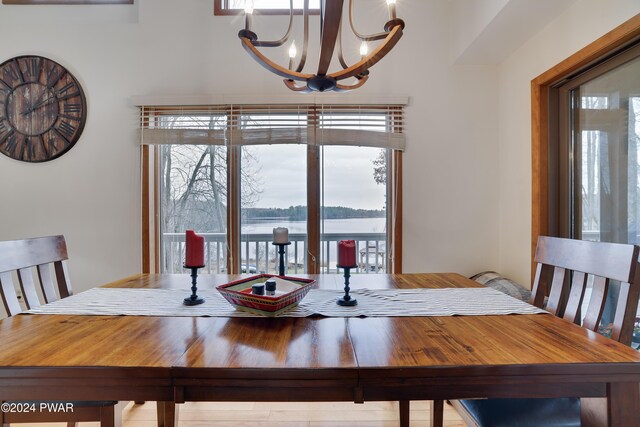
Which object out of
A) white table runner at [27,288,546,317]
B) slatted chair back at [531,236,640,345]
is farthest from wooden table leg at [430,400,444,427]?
slatted chair back at [531,236,640,345]

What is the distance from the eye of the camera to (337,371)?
31.6 inches

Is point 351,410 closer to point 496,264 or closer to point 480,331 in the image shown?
point 480,331

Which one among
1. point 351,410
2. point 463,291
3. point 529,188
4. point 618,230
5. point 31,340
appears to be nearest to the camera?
point 31,340

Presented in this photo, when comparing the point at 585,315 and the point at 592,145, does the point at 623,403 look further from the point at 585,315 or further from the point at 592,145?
the point at 592,145

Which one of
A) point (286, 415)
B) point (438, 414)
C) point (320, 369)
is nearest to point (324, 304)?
point (320, 369)

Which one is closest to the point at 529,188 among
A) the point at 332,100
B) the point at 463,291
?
the point at 463,291

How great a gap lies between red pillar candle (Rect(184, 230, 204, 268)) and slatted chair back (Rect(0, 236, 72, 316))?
71cm

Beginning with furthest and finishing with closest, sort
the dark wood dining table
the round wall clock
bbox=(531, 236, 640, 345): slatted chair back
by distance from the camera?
the round wall clock → bbox=(531, 236, 640, 345): slatted chair back → the dark wood dining table

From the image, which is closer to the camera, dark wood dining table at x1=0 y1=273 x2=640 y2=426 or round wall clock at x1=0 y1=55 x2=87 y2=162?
dark wood dining table at x1=0 y1=273 x2=640 y2=426

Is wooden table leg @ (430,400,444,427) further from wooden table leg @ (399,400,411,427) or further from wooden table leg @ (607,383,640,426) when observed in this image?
wooden table leg @ (607,383,640,426)

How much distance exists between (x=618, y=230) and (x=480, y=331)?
1.25 meters

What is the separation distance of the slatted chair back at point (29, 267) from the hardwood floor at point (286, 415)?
0.77m

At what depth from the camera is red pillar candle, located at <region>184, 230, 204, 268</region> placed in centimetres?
126

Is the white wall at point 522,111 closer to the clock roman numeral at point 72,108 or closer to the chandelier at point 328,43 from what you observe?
the chandelier at point 328,43
